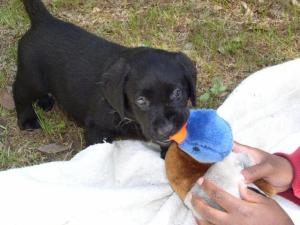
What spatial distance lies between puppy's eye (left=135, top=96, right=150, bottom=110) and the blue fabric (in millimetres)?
532

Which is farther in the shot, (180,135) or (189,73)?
(189,73)

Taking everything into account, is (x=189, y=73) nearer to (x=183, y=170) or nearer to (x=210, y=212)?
(x=183, y=170)

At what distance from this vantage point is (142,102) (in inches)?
98.8

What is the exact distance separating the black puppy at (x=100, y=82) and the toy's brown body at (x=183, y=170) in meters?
0.14

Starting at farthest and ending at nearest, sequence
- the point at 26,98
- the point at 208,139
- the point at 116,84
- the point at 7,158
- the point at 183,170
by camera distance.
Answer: the point at 26,98, the point at 7,158, the point at 116,84, the point at 183,170, the point at 208,139

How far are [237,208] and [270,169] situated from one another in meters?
0.29

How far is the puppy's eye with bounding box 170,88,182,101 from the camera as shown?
2480 mm

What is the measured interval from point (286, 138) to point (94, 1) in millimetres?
1940

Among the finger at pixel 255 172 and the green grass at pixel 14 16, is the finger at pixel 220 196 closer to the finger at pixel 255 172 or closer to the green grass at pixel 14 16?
the finger at pixel 255 172

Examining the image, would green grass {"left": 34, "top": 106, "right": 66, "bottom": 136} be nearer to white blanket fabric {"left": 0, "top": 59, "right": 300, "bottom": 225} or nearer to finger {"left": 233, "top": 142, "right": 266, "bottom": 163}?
white blanket fabric {"left": 0, "top": 59, "right": 300, "bottom": 225}

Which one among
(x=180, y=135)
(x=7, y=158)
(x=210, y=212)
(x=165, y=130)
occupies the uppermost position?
(x=180, y=135)

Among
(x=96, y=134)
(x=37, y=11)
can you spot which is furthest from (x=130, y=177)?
(x=37, y=11)

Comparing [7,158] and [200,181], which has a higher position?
[200,181]

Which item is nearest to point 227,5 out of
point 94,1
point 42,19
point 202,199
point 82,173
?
point 94,1
